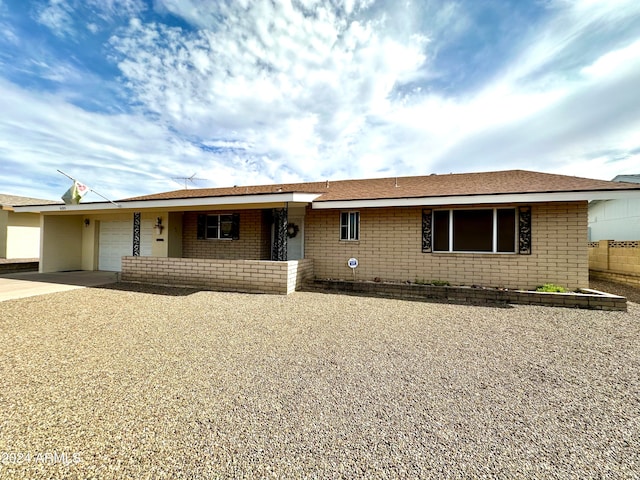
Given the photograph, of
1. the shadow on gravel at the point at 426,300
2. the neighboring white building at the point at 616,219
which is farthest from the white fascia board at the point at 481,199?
the neighboring white building at the point at 616,219

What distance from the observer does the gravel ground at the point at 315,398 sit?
185 centimetres

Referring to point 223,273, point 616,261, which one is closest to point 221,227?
point 223,273

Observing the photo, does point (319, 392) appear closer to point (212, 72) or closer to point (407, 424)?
point (407, 424)

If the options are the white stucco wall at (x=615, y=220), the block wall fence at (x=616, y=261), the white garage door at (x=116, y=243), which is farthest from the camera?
the white stucco wall at (x=615, y=220)

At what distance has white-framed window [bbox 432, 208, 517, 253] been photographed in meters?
7.78

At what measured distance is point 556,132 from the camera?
1023cm

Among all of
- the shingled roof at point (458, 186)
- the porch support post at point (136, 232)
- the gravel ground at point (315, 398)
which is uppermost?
the shingled roof at point (458, 186)

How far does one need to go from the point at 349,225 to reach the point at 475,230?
395 centimetres

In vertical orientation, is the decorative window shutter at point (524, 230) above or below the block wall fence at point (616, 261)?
above

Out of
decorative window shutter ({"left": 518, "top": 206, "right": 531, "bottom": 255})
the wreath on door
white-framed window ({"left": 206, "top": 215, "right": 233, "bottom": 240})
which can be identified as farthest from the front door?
decorative window shutter ({"left": 518, "top": 206, "right": 531, "bottom": 255})

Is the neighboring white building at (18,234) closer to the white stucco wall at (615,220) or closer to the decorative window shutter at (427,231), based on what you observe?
the decorative window shutter at (427,231)

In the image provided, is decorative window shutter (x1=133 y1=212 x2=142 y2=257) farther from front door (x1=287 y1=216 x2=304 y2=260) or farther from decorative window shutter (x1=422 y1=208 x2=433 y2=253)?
decorative window shutter (x1=422 y1=208 x2=433 y2=253)

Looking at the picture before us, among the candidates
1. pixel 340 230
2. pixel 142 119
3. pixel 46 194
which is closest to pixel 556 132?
pixel 340 230

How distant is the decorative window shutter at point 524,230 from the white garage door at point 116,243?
45.3 ft
